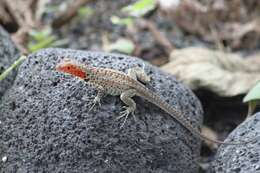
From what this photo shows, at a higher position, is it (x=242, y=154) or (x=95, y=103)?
(x=95, y=103)

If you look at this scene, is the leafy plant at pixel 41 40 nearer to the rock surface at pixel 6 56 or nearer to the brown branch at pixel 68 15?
the brown branch at pixel 68 15

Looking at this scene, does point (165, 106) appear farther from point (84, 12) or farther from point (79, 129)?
point (84, 12)

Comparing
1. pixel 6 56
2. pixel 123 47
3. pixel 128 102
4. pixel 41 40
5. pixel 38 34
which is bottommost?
pixel 123 47

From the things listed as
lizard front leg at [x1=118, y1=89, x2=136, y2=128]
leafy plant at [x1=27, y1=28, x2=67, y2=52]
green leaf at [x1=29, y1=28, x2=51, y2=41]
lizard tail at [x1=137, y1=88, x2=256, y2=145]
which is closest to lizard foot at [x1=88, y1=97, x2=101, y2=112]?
lizard front leg at [x1=118, y1=89, x2=136, y2=128]

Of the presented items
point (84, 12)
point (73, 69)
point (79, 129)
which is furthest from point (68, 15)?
point (79, 129)

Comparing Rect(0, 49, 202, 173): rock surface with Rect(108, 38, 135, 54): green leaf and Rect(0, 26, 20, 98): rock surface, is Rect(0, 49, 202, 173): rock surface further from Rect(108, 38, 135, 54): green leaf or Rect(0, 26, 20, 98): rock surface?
Rect(108, 38, 135, 54): green leaf

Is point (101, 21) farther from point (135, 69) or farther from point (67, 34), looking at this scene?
point (135, 69)

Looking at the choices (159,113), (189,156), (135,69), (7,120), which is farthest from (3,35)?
(189,156)

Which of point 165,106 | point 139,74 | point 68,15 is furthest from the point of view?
point 68,15
